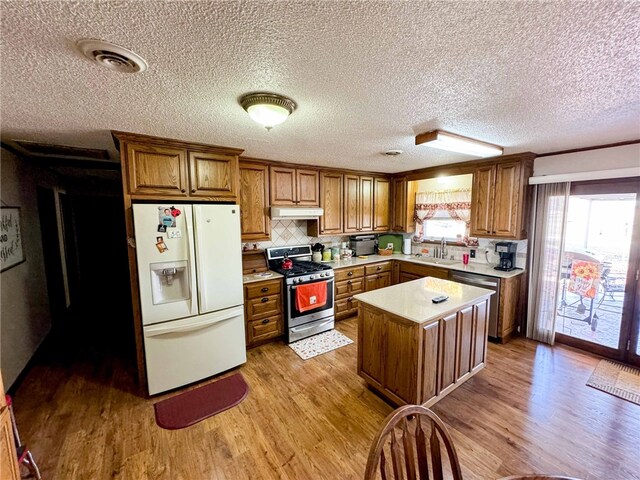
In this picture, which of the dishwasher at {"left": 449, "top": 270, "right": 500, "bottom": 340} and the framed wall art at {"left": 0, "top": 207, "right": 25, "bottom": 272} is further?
the dishwasher at {"left": 449, "top": 270, "right": 500, "bottom": 340}

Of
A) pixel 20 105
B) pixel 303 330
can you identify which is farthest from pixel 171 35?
pixel 303 330

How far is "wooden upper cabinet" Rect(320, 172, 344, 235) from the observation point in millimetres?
3992

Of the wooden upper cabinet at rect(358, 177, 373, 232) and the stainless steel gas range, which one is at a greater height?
the wooden upper cabinet at rect(358, 177, 373, 232)

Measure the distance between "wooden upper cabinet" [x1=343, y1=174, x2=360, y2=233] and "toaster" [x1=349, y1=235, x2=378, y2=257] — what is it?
1.15 ft

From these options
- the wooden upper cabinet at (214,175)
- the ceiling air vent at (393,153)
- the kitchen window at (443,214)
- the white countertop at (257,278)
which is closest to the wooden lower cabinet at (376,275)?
the kitchen window at (443,214)

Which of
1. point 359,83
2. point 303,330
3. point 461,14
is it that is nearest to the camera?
point 461,14

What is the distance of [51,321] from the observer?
11.8 feet

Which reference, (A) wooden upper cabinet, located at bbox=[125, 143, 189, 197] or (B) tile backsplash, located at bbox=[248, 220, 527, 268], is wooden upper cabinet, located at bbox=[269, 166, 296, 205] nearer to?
(B) tile backsplash, located at bbox=[248, 220, 527, 268]

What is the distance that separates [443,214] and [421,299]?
2.49 meters

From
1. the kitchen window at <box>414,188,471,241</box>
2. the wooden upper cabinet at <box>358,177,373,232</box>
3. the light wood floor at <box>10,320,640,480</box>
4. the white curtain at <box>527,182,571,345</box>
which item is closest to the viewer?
the light wood floor at <box>10,320,640,480</box>

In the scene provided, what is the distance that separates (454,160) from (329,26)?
125 inches

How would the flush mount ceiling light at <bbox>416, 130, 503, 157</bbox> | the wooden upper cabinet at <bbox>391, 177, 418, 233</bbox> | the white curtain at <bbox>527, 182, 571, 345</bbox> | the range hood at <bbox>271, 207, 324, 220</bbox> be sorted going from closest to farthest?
the flush mount ceiling light at <bbox>416, 130, 503, 157</bbox>, the white curtain at <bbox>527, 182, 571, 345</bbox>, the range hood at <bbox>271, 207, 324, 220</bbox>, the wooden upper cabinet at <bbox>391, 177, 418, 233</bbox>

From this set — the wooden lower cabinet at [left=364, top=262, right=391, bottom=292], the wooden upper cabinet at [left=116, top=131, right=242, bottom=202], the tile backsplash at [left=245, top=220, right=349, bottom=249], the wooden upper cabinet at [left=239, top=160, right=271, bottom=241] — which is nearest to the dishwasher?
the wooden lower cabinet at [left=364, top=262, right=391, bottom=292]

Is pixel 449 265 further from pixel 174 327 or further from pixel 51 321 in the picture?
pixel 51 321
